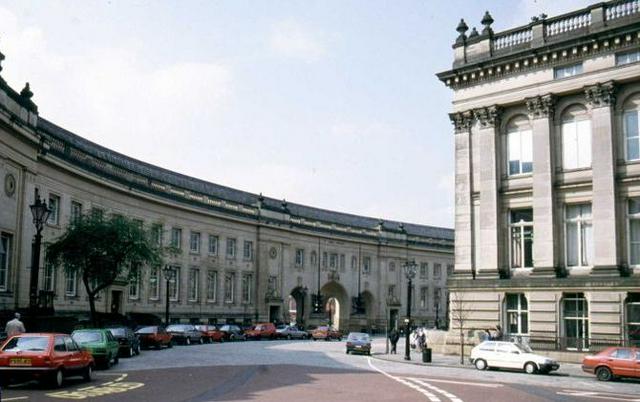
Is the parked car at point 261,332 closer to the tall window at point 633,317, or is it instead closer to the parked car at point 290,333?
the parked car at point 290,333

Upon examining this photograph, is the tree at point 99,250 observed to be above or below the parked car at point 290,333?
above

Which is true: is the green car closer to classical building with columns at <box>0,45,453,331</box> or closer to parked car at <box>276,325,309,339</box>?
classical building with columns at <box>0,45,453,331</box>

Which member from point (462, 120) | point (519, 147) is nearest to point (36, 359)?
point (519, 147)

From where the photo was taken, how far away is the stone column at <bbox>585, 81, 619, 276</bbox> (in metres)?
36.0

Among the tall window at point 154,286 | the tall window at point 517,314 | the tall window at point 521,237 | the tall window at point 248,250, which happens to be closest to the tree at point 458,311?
the tall window at point 517,314

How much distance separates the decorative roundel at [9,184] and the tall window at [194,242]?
96.2 ft

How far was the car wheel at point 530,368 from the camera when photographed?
3225cm

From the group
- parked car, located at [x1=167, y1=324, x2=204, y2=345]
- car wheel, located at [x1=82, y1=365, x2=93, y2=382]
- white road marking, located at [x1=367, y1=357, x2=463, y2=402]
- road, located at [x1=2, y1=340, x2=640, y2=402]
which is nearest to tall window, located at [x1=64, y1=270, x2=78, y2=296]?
parked car, located at [x1=167, y1=324, x2=204, y2=345]

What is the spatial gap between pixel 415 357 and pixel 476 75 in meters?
15.7

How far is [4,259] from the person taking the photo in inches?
1542

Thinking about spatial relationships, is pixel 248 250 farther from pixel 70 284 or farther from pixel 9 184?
pixel 9 184

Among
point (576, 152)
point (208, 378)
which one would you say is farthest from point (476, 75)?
point (208, 378)

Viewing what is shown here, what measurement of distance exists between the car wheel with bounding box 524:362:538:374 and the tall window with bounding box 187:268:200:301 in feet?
133

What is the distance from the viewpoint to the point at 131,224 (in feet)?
140
